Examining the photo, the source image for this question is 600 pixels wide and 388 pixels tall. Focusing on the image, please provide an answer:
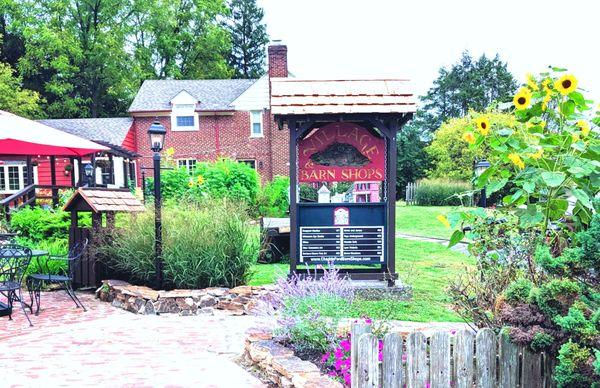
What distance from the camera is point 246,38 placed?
47969mm

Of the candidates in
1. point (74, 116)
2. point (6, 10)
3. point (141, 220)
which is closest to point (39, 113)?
point (74, 116)

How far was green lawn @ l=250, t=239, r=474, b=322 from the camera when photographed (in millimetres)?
5852

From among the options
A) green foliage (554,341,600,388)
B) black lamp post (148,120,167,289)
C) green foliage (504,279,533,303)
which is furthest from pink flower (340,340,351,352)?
black lamp post (148,120,167,289)

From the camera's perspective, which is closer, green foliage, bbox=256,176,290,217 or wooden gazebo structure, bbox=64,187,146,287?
wooden gazebo structure, bbox=64,187,146,287

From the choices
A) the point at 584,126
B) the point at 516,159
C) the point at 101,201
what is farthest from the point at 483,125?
the point at 101,201

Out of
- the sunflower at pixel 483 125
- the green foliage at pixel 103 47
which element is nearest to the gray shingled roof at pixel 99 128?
the green foliage at pixel 103 47

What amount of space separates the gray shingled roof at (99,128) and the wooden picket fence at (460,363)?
24445mm

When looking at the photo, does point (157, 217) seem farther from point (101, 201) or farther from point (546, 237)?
point (546, 237)

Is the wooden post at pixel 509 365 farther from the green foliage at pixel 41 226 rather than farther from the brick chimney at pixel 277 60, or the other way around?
the brick chimney at pixel 277 60

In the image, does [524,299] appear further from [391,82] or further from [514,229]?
[391,82]

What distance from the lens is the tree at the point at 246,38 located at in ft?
156

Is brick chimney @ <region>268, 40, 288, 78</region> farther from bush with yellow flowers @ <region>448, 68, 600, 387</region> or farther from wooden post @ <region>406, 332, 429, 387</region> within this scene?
wooden post @ <region>406, 332, 429, 387</region>

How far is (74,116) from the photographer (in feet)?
117

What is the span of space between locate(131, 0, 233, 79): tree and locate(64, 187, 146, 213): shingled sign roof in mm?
29056
